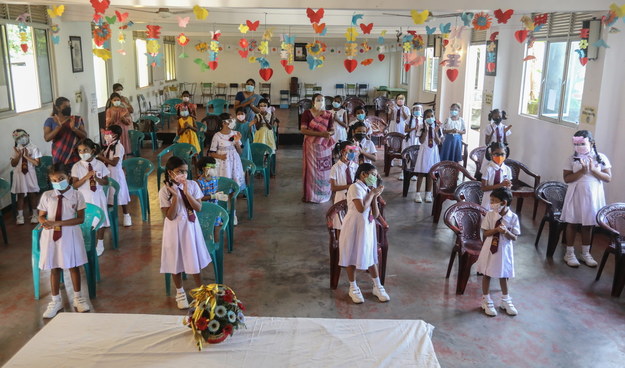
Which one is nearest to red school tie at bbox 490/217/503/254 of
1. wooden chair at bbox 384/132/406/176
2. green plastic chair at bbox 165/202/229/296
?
green plastic chair at bbox 165/202/229/296

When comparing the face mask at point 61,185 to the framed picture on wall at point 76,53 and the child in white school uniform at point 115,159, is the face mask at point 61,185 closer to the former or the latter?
the child in white school uniform at point 115,159

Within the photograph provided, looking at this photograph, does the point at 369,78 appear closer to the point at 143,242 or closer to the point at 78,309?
the point at 143,242

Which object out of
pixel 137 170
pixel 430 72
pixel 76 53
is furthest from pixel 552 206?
pixel 430 72

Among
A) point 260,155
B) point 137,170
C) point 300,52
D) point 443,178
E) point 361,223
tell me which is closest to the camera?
point 361,223

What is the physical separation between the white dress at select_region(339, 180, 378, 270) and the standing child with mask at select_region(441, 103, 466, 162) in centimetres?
477

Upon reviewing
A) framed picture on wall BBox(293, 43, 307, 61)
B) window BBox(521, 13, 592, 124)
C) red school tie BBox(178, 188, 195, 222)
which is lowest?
red school tie BBox(178, 188, 195, 222)

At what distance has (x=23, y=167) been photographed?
23.3 ft

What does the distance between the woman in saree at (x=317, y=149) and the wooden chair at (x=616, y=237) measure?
398 centimetres

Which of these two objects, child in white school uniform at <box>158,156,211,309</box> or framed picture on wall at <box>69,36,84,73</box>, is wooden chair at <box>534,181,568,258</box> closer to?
child in white school uniform at <box>158,156,211,309</box>

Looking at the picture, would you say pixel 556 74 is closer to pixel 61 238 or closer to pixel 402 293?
pixel 402 293

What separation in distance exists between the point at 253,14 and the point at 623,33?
689 centimetres

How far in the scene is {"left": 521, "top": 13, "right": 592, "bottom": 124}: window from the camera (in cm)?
862

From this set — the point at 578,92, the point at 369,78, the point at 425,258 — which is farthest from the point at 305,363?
the point at 369,78

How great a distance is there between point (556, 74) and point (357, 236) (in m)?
6.26
